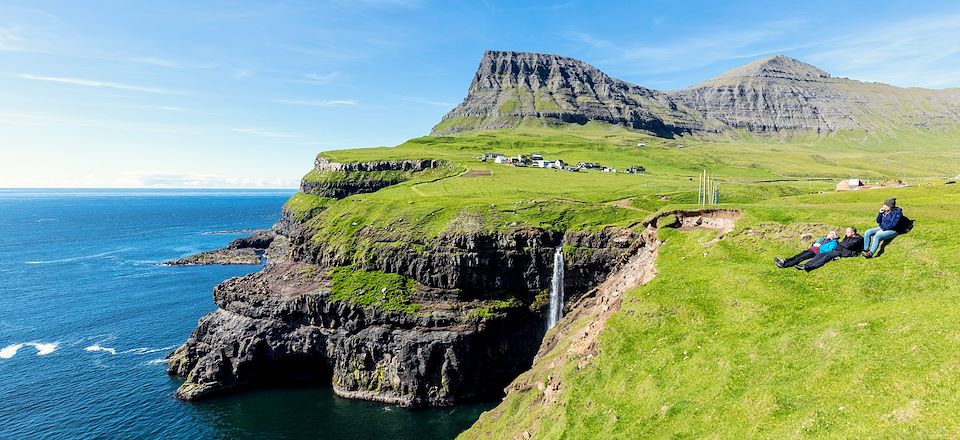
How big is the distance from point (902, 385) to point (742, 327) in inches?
396

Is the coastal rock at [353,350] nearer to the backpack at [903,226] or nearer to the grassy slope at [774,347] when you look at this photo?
the grassy slope at [774,347]

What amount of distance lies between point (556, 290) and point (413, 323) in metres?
22.5

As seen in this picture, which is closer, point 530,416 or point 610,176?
point 530,416

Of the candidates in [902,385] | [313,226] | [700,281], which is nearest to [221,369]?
[313,226]

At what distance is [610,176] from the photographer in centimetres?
14400

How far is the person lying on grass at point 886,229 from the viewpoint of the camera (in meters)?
31.4

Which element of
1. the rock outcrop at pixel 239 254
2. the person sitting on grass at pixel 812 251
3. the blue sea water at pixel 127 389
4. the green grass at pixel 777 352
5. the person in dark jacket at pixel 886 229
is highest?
the person in dark jacket at pixel 886 229

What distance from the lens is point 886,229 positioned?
1253 inches

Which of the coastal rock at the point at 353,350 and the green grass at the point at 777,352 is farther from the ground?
the green grass at the point at 777,352

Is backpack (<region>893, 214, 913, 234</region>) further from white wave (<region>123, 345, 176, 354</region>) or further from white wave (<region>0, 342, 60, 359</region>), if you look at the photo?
white wave (<region>0, 342, 60, 359</region>)

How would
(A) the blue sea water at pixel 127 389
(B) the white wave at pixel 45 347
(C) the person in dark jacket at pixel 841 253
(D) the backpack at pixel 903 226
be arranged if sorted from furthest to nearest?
(B) the white wave at pixel 45 347, (A) the blue sea water at pixel 127 389, (D) the backpack at pixel 903 226, (C) the person in dark jacket at pixel 841 253

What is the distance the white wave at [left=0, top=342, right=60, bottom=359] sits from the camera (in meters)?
79.4

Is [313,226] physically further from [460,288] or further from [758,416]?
[758,416]

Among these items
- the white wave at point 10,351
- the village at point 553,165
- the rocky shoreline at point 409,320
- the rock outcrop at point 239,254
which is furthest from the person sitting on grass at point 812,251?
the rock outcrop at point 239,254
